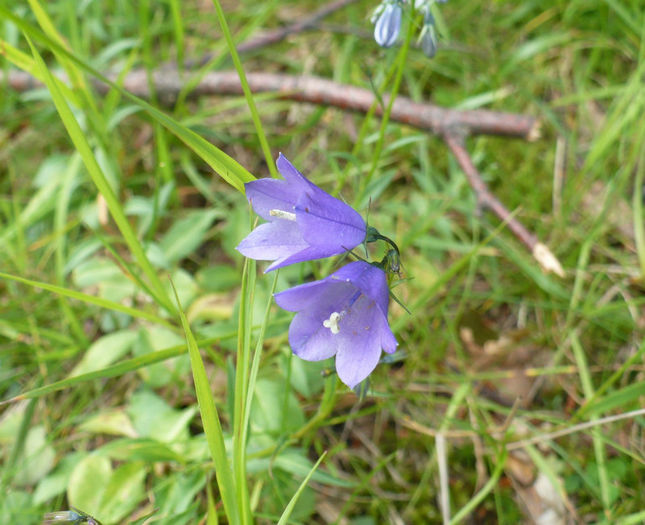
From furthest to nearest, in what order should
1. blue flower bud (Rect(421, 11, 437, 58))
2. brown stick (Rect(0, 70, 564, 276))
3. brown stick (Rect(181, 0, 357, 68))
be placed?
brown stick (Rect(181, 0, 357, 68)), brown stick (Rect(0, 70, 564, 276)), blue flower bud (Rect(421, 11, 437, 58))

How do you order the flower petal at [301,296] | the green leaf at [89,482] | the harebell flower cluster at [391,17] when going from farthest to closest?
the green leaf at [89,482], the harebell flower cluster at [391,17], the flower petal at [301,296]

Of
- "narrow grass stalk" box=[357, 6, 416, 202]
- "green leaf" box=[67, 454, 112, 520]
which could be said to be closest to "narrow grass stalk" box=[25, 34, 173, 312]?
"green leaf" box=[67, 454, 112, 520]

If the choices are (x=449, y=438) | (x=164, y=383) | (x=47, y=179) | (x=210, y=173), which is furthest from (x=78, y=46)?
(x=449, y=438)

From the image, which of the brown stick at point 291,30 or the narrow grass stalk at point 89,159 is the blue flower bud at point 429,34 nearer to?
the narrow grass stalk at point 89,159

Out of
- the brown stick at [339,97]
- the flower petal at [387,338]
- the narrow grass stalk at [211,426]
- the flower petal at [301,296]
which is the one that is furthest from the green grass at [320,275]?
the flower petal at [387,338]

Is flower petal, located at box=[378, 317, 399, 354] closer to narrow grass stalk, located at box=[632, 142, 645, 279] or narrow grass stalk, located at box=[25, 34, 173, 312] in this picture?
narrow grass stalk, located at box=[25, 34, 173, 312]

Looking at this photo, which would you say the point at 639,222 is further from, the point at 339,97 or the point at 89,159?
the point at 89,159
